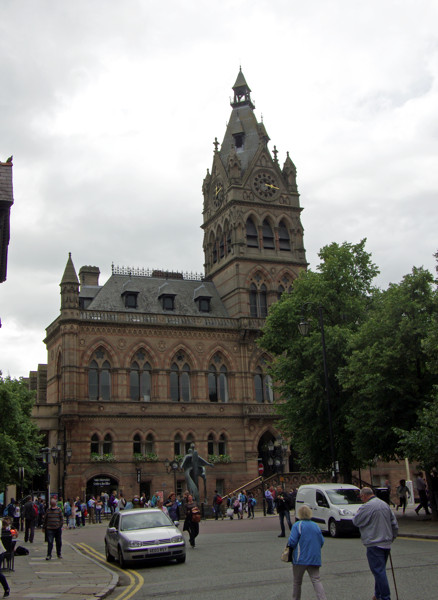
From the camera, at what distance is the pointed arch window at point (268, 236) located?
61938 millimetres

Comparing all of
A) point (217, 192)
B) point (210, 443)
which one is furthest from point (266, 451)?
point (217, 192)

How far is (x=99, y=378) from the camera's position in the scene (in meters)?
52.8

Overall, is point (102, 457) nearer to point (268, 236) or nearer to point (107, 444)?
point (107, 444)

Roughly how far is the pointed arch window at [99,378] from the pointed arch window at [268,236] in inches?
711

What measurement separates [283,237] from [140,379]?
1898cm

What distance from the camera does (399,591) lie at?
483 inches

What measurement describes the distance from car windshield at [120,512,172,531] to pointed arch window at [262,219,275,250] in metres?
43.8

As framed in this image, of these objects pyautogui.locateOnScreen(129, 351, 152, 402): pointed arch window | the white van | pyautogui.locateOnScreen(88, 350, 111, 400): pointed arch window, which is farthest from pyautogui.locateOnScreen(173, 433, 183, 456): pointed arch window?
the white van

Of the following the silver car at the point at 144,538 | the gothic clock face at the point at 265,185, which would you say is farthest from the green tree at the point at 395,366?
the gothic clock face at the point at 265,185

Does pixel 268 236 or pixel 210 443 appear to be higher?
pixel 268 236

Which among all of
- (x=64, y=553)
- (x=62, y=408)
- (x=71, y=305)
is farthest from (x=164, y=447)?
(x=64, y=553)

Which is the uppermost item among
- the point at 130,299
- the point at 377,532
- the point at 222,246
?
the point at 222,246

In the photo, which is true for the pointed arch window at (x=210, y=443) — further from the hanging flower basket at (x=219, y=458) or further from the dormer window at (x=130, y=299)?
the dormer window at (x=130, y=299)

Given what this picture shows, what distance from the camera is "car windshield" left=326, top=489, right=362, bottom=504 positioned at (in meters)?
24.3
